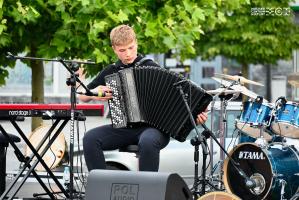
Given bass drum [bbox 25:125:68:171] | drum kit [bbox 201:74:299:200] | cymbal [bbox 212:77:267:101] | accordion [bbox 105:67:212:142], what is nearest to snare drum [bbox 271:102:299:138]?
drum kit [bbox 201:74:299:200]

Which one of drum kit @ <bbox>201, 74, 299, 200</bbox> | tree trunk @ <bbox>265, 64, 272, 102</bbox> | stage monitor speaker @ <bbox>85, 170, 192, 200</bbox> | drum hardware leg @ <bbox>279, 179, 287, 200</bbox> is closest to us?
stage monitor speaker @ <bbox>85, 170, 192, 200</bbox>

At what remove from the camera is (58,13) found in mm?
11703

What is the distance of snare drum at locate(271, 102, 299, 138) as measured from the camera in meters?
9.05

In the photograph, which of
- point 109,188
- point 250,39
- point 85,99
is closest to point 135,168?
point 85,99

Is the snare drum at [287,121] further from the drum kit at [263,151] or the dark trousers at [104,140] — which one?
the dark trousers at [104,140]

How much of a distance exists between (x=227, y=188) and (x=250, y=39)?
14023 millimetres

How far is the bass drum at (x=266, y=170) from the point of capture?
9.09 m

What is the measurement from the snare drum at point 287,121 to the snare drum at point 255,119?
0.10 m

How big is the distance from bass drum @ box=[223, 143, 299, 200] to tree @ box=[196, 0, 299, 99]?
1353cm

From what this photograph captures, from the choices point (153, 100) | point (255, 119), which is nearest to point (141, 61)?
point (153, 100)

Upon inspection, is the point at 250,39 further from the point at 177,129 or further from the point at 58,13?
the point at 177,129

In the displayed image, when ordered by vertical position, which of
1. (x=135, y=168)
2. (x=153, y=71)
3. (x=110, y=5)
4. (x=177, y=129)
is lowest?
(x=135, y=168)

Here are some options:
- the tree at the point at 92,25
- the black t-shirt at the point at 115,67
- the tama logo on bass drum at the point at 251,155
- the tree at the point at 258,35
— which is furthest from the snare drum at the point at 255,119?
the tree at the point at 258,35

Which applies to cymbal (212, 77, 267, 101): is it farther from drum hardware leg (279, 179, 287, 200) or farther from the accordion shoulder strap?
the accordion shoulder strap
